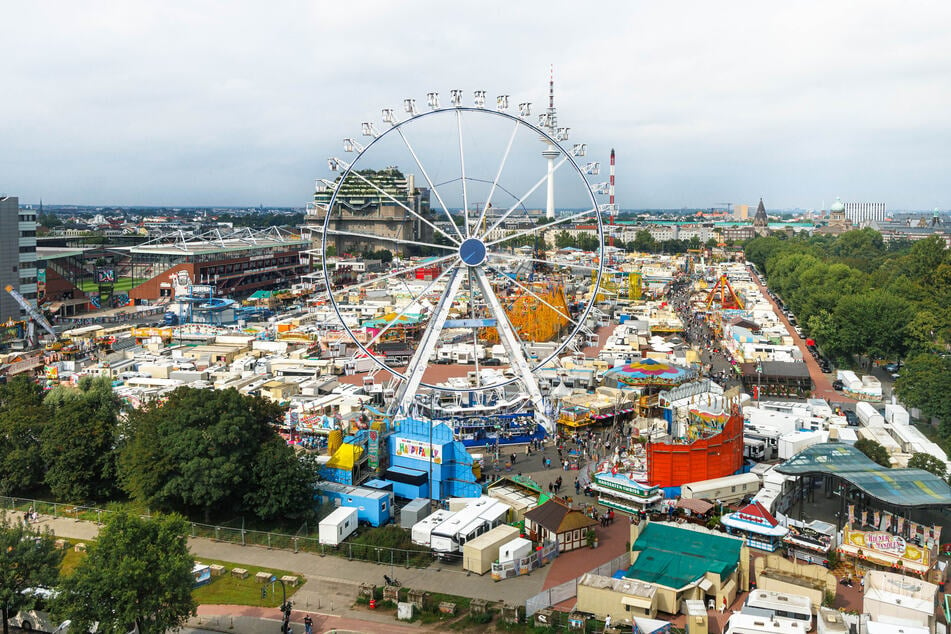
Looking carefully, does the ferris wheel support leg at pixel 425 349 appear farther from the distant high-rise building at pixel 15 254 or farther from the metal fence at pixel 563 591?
the distant high-rise building at pixel 15 254

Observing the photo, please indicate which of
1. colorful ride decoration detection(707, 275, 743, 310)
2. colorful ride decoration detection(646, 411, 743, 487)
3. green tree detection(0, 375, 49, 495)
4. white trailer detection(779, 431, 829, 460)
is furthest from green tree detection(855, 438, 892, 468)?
colorful ride decoration detection(707, 275, 743, 310)

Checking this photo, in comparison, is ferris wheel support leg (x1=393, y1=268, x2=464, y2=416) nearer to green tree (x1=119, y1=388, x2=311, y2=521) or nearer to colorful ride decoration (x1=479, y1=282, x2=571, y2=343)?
green tree (x1=119, y1=388, x2=311, y2=521)

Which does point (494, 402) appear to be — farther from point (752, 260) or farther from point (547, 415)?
point (752, 260)

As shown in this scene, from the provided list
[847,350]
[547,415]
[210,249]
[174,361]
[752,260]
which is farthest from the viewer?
[752,260]

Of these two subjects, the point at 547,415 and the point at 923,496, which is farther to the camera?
the point at 547,415

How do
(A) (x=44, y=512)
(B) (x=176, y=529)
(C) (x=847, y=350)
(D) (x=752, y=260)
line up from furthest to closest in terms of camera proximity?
1. (D) (x=752, y=260)
2. (C) (x=847, y=350)
3. (A) (x=44, y=512)
4. (B) (x=176, y=529)

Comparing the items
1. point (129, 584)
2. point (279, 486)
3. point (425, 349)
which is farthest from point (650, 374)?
point (129, 584)

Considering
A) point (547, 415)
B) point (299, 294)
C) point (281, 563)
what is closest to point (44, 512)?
point (281, 563)

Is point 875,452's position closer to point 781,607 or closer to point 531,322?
point 781,607
